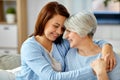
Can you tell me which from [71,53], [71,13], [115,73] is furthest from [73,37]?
[71,13]

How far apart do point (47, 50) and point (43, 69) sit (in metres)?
0.19

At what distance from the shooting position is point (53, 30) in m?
1.56

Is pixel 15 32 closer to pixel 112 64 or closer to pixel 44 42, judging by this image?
pixel 44 42

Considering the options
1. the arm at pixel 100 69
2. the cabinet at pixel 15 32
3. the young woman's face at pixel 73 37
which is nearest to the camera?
the arm at pixel 100 69

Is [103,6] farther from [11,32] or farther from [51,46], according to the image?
[51,46]

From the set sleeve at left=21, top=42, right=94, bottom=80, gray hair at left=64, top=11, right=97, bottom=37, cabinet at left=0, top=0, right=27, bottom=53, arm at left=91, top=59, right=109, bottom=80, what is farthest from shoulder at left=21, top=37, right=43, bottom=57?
cabinet at left=0, top=0, right=27, bottom=53

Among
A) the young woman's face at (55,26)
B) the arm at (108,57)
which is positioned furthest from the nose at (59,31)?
the arm at (108,57)

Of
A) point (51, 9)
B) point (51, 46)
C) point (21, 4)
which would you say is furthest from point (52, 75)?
point (21, 4)

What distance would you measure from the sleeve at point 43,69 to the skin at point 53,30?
0.40ft

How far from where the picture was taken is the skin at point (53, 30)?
1557mm

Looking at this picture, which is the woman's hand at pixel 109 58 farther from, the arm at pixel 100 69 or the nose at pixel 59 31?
the nose at pixel 59 31

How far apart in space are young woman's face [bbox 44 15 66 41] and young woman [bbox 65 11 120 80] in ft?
0.13

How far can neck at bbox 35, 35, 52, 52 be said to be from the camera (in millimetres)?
1630

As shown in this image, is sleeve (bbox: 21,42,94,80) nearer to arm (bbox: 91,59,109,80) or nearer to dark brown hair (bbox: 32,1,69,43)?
arm (bbox: 91,59,109,80)
